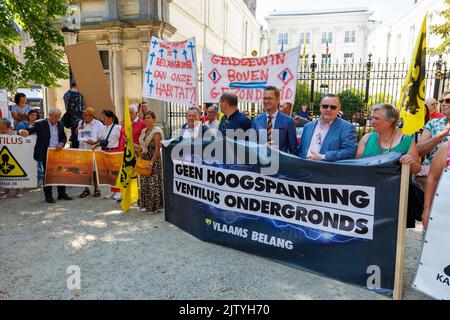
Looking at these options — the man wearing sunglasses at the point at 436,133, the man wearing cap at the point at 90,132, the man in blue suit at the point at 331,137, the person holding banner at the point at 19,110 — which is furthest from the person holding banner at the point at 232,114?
the person holding banner at the point at 19,110

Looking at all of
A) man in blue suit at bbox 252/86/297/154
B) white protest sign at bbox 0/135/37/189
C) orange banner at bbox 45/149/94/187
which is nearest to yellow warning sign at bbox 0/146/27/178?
white protest sign at bbox 0/135/37/189

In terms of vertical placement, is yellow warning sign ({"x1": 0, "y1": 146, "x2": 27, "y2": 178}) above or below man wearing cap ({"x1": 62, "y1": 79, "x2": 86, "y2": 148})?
below

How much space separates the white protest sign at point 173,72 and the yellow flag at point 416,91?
3.50m

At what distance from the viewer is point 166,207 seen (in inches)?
213

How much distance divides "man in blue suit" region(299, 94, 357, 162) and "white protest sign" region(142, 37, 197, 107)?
2889 millimetres

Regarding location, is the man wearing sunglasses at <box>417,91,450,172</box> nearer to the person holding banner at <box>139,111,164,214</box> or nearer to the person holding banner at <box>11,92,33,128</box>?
the person holding banner at <box>139,111,164,214</box>

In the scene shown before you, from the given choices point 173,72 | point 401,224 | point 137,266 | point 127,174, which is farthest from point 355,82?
point 137,266

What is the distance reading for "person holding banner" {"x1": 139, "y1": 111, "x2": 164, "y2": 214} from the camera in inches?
230

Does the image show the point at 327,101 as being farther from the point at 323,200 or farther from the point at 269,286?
the point at 269,286

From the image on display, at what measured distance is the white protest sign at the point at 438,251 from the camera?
114 inches

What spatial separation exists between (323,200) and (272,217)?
0.66 metres

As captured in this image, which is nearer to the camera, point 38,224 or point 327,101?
point 327,101

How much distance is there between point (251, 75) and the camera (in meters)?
6.25
